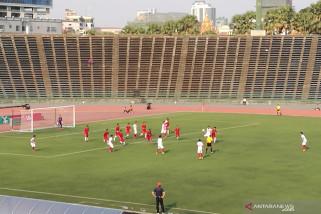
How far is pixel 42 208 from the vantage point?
19.4 meters

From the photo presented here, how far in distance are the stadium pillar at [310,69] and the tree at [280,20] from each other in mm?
28504

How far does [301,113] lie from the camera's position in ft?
236

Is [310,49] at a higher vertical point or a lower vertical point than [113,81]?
higher

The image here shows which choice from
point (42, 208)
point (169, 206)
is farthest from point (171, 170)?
point (42, 208)

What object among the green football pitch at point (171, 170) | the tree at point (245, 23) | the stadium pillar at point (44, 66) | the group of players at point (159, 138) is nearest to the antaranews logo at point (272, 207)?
the green football pitch at point (171, 170)

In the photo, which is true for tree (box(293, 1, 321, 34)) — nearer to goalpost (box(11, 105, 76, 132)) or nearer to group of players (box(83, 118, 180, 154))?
goalpost (box(11, 105, 76, 132))

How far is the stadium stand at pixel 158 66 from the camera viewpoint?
9025 centimetres

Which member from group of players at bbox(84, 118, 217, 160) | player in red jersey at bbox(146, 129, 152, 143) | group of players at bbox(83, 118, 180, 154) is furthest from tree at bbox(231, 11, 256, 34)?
player in red jersey at bbox(146, 129, 152, 143)

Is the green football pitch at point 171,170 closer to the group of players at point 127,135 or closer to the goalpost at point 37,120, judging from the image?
the group of players at point 127,135

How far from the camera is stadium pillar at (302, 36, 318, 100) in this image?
288 ft

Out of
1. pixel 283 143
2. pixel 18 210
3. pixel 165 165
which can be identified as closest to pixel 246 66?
pixel 283 143

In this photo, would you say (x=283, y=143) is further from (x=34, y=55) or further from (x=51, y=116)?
(x=34, y=55)

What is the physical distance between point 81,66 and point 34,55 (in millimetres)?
8018

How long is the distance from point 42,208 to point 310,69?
76330mm
